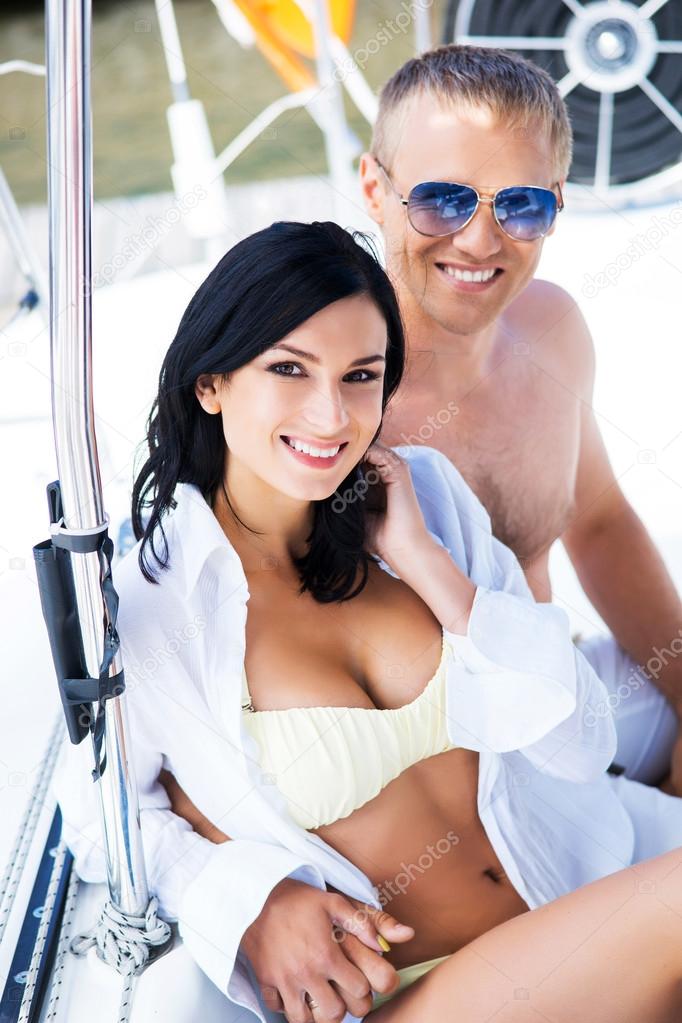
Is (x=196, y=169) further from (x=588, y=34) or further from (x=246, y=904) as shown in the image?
(x=246, y=904)

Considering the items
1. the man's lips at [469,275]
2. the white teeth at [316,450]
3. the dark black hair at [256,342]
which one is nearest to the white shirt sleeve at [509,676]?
the dark black hair at [256,342]

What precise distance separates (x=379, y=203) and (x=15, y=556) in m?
0.78

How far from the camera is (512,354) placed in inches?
66.3

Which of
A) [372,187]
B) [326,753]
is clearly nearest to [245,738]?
[326,753]

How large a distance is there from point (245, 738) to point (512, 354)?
830 millimetres

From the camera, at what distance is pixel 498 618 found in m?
1.22

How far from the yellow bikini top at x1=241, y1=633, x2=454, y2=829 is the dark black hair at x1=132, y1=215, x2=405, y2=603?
158 millimetres

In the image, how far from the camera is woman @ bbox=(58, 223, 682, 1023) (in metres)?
1.05

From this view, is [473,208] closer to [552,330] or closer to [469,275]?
[469,275]

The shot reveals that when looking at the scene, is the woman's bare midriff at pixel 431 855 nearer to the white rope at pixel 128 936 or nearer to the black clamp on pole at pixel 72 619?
the white rope at pixel 128 936

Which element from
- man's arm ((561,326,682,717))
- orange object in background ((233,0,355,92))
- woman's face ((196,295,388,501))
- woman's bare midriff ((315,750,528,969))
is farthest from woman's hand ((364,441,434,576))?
orange object in background ((233,0,355,92))

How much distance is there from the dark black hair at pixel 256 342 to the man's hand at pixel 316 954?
323 millimetres

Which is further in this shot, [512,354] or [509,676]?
[512,354]

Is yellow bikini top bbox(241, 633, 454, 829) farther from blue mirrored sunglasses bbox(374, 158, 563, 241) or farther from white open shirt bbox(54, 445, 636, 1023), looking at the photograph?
blue mirrored sunglasses bbox(374, 158, 563, 241)
